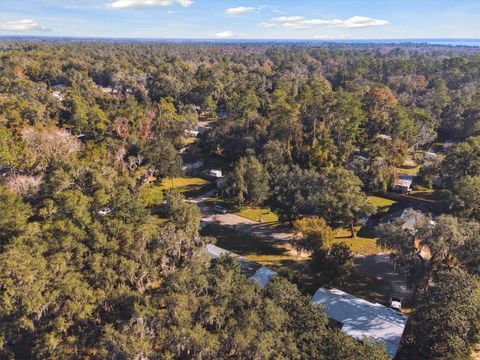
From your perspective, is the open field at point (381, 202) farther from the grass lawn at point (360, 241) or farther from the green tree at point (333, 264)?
the green tree at point (333, 264)

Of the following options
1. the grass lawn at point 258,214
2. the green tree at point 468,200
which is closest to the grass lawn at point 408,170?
the green tree at point 468,200

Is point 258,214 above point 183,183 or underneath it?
underneath

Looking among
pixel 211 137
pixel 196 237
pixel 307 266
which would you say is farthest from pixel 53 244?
pixel 211 137

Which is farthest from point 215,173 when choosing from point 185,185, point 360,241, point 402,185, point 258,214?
point 402,185

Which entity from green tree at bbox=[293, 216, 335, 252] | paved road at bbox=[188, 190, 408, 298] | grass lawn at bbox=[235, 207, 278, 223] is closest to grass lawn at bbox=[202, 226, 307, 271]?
paved road at bbox=[188, 190, 408, 298]

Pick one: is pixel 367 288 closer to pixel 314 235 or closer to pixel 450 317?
pixel 314 235

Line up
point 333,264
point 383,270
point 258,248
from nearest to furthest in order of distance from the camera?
point 333,264
point 383,270
point 258,248

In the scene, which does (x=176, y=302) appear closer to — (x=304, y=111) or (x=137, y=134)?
(x=137, y=134)
